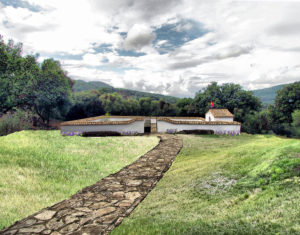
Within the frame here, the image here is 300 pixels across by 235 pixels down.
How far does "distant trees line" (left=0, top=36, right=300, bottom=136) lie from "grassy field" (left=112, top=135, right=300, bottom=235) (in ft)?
56.2

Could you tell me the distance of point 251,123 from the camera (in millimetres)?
25547

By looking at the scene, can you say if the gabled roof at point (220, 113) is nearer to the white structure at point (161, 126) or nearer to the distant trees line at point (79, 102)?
the white structure at point (161, 126)

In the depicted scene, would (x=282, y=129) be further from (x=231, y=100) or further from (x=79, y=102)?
(x=79, y=102)

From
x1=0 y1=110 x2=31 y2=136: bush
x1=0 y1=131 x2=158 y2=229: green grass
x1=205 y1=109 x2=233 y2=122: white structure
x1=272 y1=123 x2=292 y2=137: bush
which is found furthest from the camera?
x1=272 y1=123 x2=292 y2=137: bush

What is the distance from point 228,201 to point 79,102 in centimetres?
3088

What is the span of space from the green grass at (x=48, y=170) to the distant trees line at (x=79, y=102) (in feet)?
34.5

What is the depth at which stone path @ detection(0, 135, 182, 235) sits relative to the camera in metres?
3.56

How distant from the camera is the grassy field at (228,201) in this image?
9.64ft

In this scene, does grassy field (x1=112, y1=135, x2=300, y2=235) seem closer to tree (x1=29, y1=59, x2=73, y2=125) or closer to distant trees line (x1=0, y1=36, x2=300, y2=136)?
distant trees line (x1=0, y1=36, x2=300, y2=136)

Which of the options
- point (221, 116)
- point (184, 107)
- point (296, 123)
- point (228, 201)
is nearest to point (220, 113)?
point (221, 116)

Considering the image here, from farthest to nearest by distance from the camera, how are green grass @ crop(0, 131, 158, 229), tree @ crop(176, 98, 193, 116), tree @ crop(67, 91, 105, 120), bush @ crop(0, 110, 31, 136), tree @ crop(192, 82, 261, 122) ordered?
tree @ crop(67, 91, 105, 120) < tree @ crop(176, 98, 193, 116) < tree @ crop(192, 82, 261, 122) < bush @ crop(0, 110, 31, 136) < green grass @ crop(0, 131, 158, 229)

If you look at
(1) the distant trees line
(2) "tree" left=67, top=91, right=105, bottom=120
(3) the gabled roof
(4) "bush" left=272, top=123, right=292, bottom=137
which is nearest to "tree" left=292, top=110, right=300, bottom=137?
(1) the distant trees line

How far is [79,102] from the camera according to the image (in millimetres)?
31391

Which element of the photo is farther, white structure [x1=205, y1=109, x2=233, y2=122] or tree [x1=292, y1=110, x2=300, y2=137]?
tree [x1=292, y1=110, x2=300, y2=137]
